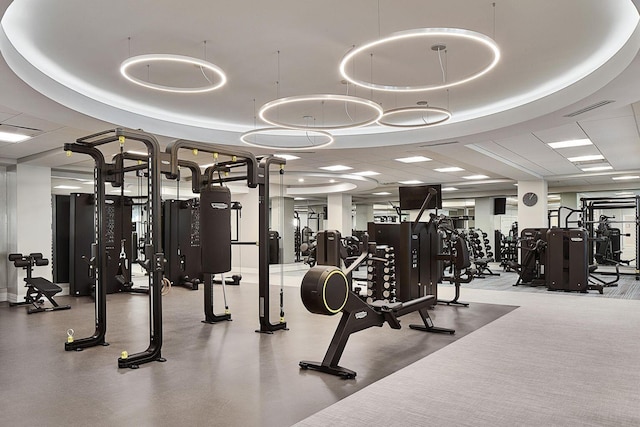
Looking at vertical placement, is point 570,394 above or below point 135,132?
below

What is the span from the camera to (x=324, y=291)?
13.1 feet

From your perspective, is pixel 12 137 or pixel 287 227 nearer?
pixel 12 137

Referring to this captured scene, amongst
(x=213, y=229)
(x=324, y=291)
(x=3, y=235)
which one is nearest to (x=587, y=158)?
(x=213, y=229)

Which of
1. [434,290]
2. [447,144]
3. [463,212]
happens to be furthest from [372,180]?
[463,212]

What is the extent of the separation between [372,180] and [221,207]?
930cm

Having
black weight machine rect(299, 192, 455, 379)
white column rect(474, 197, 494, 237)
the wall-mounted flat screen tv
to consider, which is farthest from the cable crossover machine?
white column rect(474, 197, 494, 237)

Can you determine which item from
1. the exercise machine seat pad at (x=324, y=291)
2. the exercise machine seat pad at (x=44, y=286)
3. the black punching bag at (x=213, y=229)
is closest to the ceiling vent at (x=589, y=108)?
the exercise machine seat pad at (x=324, y=291)

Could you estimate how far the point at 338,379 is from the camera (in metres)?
4.06

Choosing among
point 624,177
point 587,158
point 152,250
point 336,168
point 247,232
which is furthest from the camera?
point 247,232

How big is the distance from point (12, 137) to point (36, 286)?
2427 millimetres

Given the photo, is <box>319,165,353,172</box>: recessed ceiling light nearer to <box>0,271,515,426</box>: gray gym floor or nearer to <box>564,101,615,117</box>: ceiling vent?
<box>0,271,515,426</box>: gray gym floor

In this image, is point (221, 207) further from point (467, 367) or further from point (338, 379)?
point (467, 367)

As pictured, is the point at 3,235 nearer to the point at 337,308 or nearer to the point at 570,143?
the point at 337,308

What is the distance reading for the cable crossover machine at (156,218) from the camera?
15.2ft
